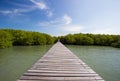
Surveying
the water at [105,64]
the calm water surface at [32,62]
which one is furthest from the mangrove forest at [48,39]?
the calm water surface at [32,62]

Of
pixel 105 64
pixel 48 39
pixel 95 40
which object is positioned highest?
pixel 48 39

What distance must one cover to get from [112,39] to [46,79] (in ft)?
168

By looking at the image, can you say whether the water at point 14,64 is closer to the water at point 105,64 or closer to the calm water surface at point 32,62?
the calm water surface at point 32,62

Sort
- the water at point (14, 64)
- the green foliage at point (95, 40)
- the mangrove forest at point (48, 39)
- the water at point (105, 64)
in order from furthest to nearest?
the green foliage at point (95, 40), the mangrove forest at point (48, 39), the water at point (105, 64), the water at point (14, 64)

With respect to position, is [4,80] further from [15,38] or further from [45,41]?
[45,41]

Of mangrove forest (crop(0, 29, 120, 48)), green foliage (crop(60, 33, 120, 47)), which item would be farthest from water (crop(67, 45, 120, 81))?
green foliage (crop(60, 33, 120, 47))

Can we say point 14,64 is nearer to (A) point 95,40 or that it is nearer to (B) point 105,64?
(B) point 105,64

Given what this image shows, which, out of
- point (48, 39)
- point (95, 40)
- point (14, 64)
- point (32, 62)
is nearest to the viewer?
point (14, 64)

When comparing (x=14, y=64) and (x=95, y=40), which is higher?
(x=95, y=40)

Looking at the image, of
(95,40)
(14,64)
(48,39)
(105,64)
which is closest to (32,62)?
(14,64)

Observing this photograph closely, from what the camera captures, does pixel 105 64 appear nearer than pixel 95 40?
Yes

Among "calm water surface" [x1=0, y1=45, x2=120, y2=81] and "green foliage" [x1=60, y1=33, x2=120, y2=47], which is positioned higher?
"green foliage" [x1=60, y1=33, x2=120, y2=47]

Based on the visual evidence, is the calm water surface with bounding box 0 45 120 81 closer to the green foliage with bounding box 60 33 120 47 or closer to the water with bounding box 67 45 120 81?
the water with bounding box 67 45 120 81

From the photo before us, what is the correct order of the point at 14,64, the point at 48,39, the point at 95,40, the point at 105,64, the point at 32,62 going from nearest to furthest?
the point at 14,64 → the point at 105,64 → the point at 32,62 → the point at 48,39 → the point at 95,40
